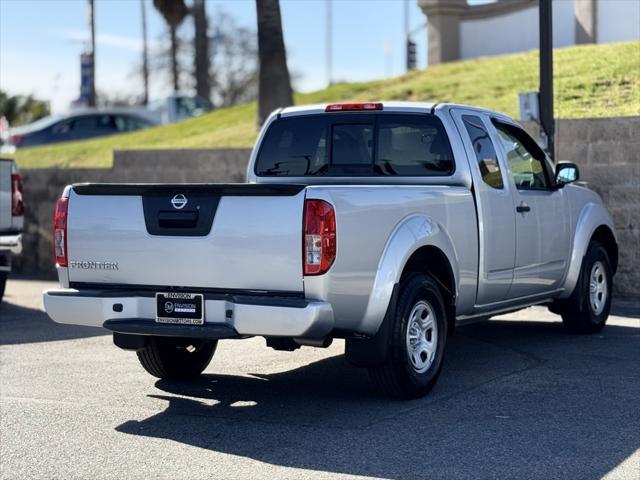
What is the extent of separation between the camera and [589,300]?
415 inches

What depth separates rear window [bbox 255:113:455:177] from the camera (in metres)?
8.74

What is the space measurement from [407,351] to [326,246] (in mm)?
1055

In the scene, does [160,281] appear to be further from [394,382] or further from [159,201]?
[394,382]

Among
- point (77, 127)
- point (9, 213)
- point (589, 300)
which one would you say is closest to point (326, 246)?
point (589, 300)

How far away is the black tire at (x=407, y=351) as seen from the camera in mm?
7492

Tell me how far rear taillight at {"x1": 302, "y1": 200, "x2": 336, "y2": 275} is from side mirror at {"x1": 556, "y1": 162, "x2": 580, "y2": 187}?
12.4ft

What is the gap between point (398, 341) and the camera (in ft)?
24.5

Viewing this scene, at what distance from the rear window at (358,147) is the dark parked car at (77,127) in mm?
23965

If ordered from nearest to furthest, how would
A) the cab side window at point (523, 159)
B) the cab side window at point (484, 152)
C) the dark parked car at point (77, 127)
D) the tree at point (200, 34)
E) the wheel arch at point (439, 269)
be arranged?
the wheel arch at point (439, 269), the cab side window at point (484, 152), the cab side window at point (523, 159), the tree at point (200, 34), the dark parked car at point (77, 127)

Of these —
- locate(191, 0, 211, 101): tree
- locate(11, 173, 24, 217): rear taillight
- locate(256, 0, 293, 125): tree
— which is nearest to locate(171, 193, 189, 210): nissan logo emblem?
locate(11, 173, 24, 217): rear taillight

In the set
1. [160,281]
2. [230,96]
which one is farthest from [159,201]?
[230,96]

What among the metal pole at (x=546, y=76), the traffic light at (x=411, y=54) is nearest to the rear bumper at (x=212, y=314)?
the metal pole at (x=546, y=76)

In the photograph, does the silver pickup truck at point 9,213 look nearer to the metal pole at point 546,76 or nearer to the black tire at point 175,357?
the black tire at point 175,357

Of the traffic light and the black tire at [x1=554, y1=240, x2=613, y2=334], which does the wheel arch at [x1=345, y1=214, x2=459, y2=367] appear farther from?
the traffic light
